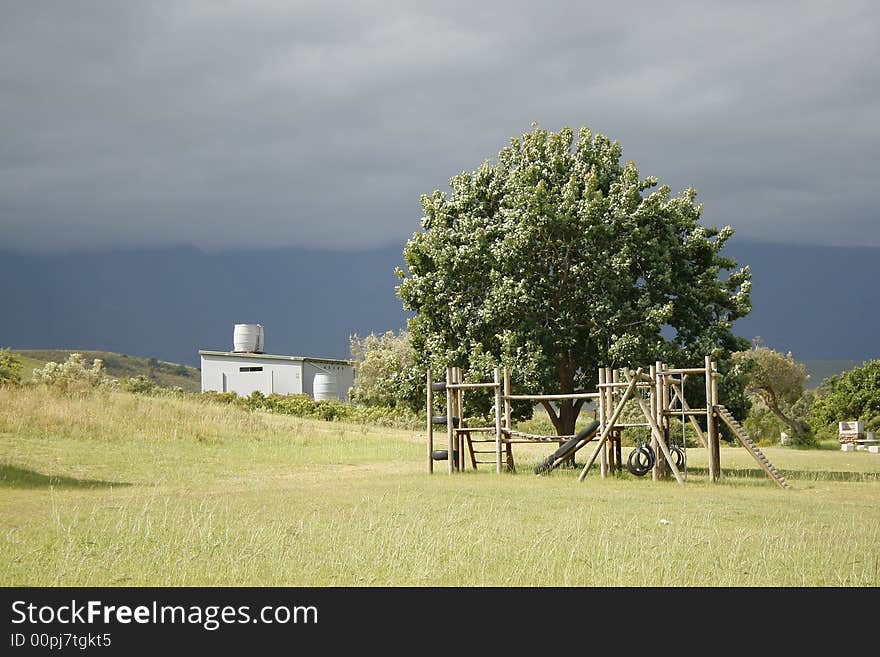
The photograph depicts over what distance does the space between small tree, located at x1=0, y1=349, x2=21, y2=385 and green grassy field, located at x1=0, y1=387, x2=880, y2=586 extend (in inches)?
493

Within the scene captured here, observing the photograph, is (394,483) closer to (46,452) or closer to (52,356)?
(46,452)

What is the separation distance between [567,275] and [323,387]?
155ft

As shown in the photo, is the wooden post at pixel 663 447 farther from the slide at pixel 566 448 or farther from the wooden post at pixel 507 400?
the wooden post at pixel 507 400

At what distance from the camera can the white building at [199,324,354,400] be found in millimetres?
75438

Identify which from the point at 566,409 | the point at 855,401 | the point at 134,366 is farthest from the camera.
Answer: the point at 134,366

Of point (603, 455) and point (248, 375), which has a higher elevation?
point (248, 375)

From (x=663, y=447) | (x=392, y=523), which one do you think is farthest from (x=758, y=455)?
(x=392, y=523)

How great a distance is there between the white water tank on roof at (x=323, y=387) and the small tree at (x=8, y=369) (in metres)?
25.0

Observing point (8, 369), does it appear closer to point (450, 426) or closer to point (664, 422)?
point (450, 426)

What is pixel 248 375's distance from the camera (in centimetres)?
7581

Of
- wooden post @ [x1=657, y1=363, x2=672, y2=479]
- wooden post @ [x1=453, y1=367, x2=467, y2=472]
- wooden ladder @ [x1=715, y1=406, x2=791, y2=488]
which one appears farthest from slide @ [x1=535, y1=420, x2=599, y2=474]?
wooden ladder @ [x1=715, y1=406, x2=791, y2=488]

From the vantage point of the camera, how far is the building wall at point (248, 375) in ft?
248

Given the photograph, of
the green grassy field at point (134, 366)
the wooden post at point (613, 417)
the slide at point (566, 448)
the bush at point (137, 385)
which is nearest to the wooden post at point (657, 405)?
the wooden post at point (613, 417)

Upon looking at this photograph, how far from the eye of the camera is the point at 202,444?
114 ft
